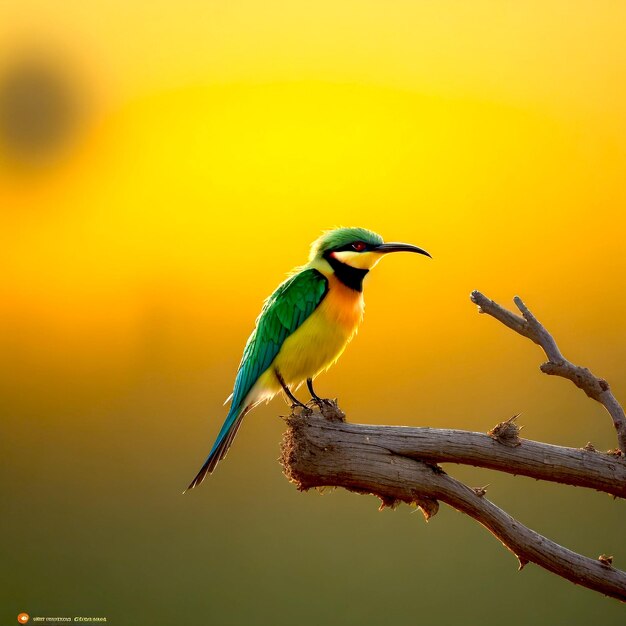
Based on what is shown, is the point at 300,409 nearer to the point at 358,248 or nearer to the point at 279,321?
the point at 279,321

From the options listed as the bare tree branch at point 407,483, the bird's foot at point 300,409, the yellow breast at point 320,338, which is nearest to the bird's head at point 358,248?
the yellow breast at point 320,338

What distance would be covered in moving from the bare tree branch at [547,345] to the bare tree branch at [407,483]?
425 mm

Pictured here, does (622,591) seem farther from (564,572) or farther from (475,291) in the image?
(475,291)

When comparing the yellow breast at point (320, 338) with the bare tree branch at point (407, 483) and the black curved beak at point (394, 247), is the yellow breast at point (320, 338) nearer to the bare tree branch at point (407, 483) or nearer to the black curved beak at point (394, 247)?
the black curved beak at point (394, 247)

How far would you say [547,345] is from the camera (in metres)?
2.71

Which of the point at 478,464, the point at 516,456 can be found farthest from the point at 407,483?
the point at 516,456

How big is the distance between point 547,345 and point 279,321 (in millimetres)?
1186

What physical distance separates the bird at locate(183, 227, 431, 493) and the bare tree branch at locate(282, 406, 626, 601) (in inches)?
23.9

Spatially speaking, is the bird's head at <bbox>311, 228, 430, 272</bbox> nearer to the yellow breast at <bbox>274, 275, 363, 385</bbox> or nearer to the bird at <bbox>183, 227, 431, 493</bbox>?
the bird at <bbox>183, 227, 431, 493</bbox>

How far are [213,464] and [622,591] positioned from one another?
59.6 inches

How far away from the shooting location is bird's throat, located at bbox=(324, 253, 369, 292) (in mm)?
3635

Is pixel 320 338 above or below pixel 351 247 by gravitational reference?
below

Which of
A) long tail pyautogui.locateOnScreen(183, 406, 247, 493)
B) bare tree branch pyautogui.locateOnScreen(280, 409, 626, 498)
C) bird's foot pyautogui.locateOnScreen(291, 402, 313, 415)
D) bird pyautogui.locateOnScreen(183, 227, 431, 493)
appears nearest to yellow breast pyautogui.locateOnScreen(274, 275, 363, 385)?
bird pyautogui.locateOnScreen(183, 227, 431, 493)

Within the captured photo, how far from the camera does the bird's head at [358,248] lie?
11.9 feet
